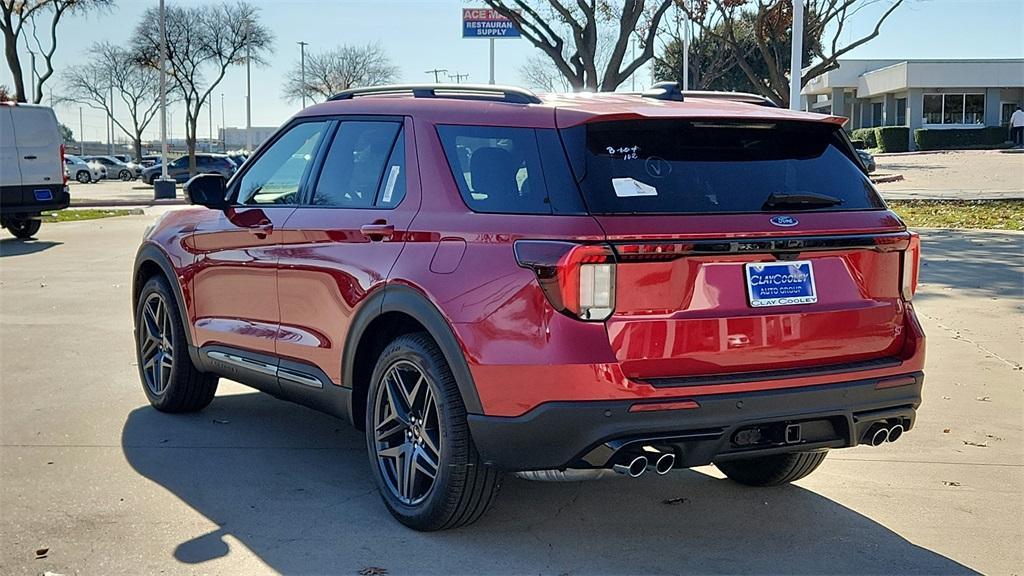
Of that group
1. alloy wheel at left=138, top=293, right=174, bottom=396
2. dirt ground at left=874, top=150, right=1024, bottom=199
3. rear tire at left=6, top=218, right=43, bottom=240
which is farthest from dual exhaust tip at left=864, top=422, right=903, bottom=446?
dirt ground at left=874, top=150, right=1024, bottom=199

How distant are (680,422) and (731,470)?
5.07ft

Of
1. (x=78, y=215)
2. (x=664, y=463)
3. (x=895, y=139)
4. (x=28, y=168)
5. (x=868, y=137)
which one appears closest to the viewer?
(x=664, y=463)

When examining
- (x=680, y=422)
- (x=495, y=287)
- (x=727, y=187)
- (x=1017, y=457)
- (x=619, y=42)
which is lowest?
(x=1017, y=457)

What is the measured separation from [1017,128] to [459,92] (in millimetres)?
51238

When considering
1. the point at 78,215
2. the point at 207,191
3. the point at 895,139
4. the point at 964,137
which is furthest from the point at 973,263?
the point at 895,139

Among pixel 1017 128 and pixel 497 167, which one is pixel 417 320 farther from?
pixel 1017 128

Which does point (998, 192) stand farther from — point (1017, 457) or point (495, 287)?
point (495, 287)

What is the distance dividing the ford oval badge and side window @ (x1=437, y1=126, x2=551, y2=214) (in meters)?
0.83

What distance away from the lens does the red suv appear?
156 inches

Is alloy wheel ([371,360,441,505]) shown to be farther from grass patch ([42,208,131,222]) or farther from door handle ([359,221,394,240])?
grass patch ([42,208,131,222])

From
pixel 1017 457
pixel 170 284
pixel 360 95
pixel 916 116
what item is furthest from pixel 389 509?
pixel 916 116

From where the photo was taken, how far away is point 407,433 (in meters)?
4.71

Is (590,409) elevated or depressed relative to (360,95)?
depressed

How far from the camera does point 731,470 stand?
17.7 ft
